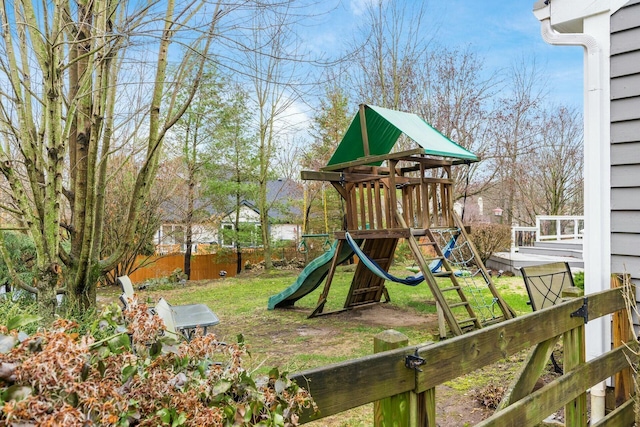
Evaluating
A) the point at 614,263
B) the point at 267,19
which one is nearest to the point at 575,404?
the point at 614,263

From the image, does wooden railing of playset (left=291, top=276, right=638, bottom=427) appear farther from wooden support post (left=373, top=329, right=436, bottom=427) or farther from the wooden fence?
the wooden fence

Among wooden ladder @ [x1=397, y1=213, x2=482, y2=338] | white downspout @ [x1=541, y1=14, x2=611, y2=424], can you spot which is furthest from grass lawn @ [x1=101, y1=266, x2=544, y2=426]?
white downspout @ [x1=541, y1=14, x2=611, y2=424]

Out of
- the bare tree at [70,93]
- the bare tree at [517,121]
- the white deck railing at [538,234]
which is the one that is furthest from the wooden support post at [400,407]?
the bare tree at [517,121]

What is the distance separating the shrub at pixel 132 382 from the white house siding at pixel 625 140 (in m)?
2.52

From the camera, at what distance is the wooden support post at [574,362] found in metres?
1.85

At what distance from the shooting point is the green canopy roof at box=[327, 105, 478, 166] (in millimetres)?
5184

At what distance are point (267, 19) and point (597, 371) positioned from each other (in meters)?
3.14

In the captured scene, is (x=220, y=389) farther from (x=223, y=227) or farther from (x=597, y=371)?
(x=223, y=227)

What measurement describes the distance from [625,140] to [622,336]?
46.4 inches

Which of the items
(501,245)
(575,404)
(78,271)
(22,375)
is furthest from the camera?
(501,245)

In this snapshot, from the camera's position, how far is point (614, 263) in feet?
8.54

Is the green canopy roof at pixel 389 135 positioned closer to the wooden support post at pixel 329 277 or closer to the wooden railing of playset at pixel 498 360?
the wooden support post at pixel 329 277

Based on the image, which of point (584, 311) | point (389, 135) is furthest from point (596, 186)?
point (389, 135)

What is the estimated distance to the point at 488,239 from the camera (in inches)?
441
